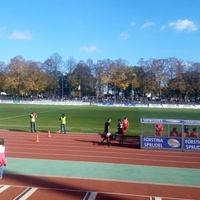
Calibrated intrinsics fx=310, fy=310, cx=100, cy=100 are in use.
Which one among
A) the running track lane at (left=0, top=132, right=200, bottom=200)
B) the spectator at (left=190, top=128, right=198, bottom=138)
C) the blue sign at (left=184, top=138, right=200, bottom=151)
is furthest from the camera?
the spectator at (left=190, top=128, right=198, bottom=138)

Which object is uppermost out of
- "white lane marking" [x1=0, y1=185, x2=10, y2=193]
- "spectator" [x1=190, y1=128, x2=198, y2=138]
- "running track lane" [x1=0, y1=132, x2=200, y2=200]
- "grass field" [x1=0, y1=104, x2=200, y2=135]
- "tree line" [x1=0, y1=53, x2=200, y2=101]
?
"tree line" [x1=0, y1=53, x2=200, y2=101]

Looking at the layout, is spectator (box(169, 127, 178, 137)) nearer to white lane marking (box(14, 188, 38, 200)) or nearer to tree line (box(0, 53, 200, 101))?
white lane marking (box(14, 188, 38, 200))

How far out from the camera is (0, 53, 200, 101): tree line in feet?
302

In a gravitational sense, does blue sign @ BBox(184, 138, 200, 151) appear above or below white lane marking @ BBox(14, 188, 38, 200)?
above

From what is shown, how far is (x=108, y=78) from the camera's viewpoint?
96.4 meters

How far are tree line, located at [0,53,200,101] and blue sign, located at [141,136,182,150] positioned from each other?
73527mm

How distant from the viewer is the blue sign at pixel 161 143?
56.4 feet

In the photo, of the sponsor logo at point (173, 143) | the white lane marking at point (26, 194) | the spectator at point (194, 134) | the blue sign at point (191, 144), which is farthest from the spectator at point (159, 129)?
the white lane marking at point (26, 194)

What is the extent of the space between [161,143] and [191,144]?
161 cm

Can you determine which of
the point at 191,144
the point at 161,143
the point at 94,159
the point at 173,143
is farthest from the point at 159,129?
the point at 94,159

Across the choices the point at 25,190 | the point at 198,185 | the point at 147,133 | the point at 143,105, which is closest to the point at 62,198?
the point at 25,190

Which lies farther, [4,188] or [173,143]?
[173,143]

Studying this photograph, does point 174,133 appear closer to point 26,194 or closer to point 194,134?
point 194,134

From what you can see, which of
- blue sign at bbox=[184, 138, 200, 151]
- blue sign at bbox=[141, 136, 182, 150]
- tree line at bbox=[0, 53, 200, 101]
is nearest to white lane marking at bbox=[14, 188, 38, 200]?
blue sign at bbox=[141, 136, 182, 150]
